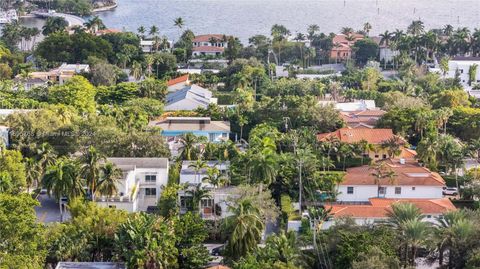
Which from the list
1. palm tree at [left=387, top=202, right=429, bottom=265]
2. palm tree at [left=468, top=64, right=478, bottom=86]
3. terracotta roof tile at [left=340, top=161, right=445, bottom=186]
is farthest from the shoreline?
palm tree at [left=387, top=202, right=429, bottom=265]

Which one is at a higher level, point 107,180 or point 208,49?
point 208,49

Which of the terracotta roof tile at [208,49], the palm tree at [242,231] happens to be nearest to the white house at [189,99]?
the terracotta roof tile at [208,49]

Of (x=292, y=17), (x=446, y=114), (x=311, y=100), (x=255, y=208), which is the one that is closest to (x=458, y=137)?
(x=446, y=114)

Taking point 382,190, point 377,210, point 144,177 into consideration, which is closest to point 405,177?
point 382,190

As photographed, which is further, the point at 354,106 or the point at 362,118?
the point at 354,106

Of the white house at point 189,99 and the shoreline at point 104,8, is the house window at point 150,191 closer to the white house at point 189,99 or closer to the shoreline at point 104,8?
the white house at point 189,99

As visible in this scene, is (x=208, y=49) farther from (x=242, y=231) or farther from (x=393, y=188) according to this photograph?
(x=242, y=231)
